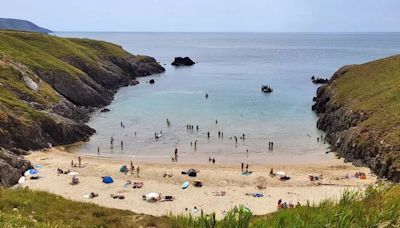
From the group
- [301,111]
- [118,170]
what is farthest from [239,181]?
[301,111]

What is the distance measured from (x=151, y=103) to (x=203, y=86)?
30932 millimetres

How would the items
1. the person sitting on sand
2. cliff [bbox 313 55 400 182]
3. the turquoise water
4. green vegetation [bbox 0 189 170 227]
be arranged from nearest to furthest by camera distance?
green vegetation [bbox 0 189 170 227] < the person sitting on sand < cliff [bbox 313 55 400 182] < the turquoise water

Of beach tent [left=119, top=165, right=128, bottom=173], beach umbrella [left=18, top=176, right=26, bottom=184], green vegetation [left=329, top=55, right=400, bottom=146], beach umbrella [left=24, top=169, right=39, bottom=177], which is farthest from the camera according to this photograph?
green vegetation [left=329, top=55, right=400, bottom=146]

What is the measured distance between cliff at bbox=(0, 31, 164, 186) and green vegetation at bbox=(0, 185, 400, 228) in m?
25.8

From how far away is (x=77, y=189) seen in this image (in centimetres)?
4644

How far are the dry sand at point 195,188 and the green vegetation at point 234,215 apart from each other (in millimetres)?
18796

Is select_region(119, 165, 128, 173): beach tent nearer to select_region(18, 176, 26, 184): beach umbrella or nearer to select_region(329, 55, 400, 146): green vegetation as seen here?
select_region(18, 176, 26, 184): beach umbrella

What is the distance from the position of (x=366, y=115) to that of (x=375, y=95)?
8830 mm

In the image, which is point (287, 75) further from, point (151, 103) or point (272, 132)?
point (272, 132)

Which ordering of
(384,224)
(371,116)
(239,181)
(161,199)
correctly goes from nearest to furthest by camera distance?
(384,224) < (161,199) < (239,181) < (371,116)

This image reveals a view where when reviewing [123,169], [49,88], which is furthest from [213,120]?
[123,169]

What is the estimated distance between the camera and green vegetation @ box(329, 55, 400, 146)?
182 feet

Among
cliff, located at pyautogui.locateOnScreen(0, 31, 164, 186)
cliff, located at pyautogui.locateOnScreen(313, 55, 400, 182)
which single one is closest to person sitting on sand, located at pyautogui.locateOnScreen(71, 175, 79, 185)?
cliff, located at pyautogui.locateOnScreen(0, 31, 164, 186)

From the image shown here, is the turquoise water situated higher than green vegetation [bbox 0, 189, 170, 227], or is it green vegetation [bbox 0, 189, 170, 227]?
green vegetation [bbox 0, 189, 170, 227]
